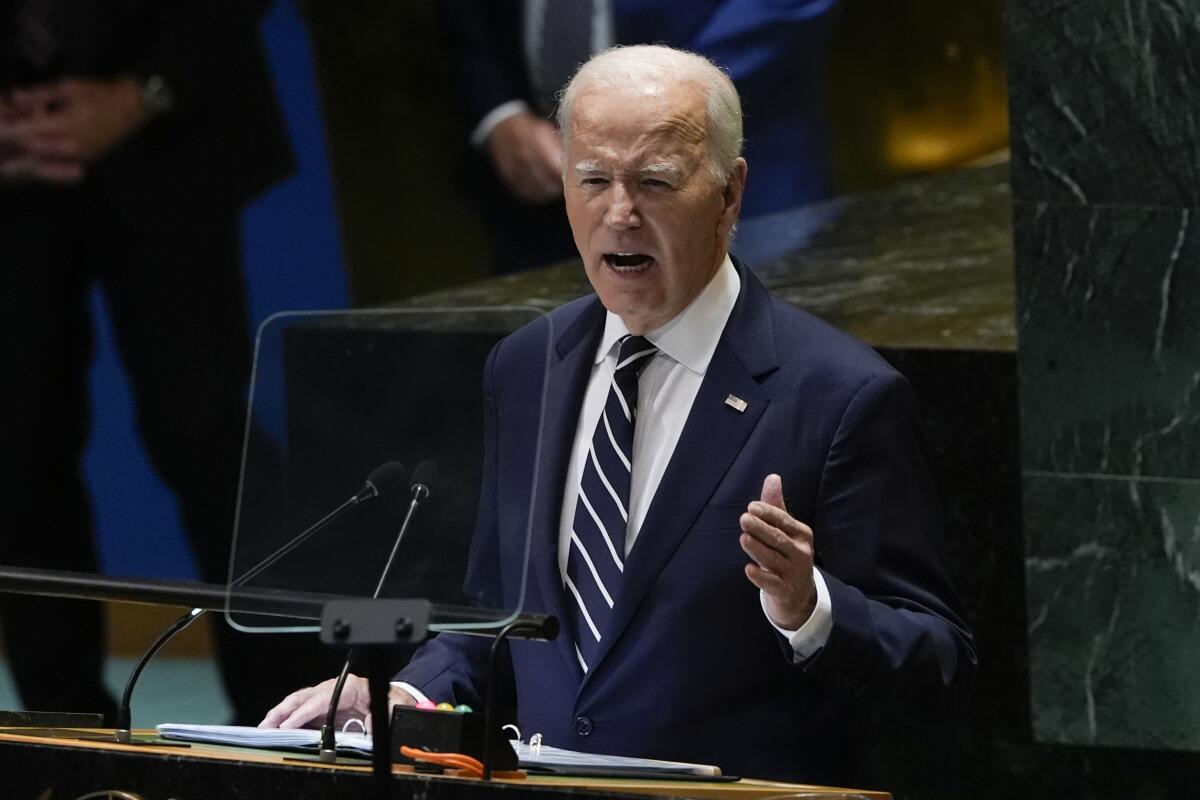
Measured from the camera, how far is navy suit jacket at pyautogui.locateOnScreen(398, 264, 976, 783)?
268 centimetres

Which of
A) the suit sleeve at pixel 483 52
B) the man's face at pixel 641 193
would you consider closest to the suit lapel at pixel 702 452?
the man's face at pixel 641 193

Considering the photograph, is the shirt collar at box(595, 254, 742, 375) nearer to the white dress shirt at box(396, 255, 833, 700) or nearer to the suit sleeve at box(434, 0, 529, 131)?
the white dress shirt at box(396, 255, 833, 700)

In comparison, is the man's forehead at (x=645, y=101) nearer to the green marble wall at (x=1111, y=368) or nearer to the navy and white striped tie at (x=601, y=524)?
the navy and white striped tie at (x=601, y=524)

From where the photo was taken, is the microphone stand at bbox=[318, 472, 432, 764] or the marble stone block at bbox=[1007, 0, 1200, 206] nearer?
the microphone stand at bbox=[318, 472, 432, 764]

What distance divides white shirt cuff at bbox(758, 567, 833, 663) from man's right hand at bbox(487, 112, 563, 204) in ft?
8.80

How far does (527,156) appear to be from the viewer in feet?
16.6

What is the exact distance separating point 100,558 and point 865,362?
3.41 meters

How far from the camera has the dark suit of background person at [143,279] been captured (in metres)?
5.44

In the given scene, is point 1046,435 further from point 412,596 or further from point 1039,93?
point 412,596

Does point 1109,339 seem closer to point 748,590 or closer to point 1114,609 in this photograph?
point 1114,609

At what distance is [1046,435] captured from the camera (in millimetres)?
4262

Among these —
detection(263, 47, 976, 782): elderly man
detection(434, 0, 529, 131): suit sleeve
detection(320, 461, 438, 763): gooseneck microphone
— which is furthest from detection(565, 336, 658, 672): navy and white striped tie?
detection(434, 0, 529, 131): suit sleeve

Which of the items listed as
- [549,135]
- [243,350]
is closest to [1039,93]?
[549,135]

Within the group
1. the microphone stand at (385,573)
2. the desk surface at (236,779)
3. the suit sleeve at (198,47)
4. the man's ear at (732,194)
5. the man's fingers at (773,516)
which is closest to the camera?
the desk surface at (236,779)
